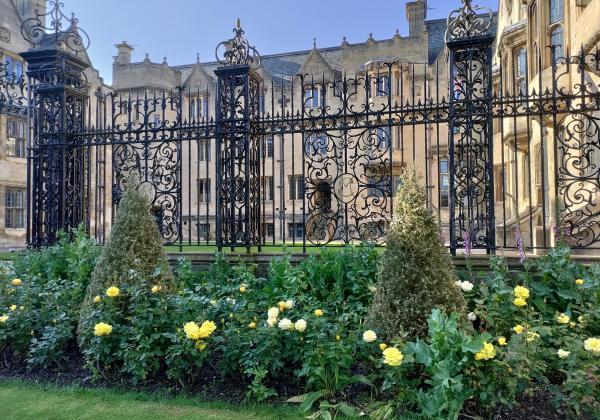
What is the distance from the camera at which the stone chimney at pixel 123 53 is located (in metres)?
34.9

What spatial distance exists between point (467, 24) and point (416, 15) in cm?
2707

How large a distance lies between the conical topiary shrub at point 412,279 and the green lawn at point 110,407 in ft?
3.73

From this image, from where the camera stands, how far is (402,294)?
386 cm

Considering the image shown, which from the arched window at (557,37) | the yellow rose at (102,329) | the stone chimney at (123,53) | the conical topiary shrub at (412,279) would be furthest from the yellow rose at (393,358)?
the stone chimney at (123,53)

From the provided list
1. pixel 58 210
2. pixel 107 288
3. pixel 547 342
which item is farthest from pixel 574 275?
pixel 58 210

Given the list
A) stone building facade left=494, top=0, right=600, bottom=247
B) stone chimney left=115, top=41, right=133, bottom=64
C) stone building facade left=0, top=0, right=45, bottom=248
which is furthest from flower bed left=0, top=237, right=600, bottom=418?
stone chimney left=115, top=41, right=133, bottom=64

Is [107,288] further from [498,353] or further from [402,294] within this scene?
[498,353]

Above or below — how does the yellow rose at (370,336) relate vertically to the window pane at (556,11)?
below

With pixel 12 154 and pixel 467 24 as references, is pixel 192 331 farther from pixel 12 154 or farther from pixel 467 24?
pixel 12 154

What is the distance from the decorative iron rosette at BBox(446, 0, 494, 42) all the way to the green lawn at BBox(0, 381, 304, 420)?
18.3ft

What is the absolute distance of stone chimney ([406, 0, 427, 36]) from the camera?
30.4 metres

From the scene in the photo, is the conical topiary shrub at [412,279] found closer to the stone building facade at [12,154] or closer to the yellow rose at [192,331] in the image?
the yellow rose at [192,331]

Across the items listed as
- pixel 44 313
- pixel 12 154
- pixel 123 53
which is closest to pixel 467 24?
pixel 44 313

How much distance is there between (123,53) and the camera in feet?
116
